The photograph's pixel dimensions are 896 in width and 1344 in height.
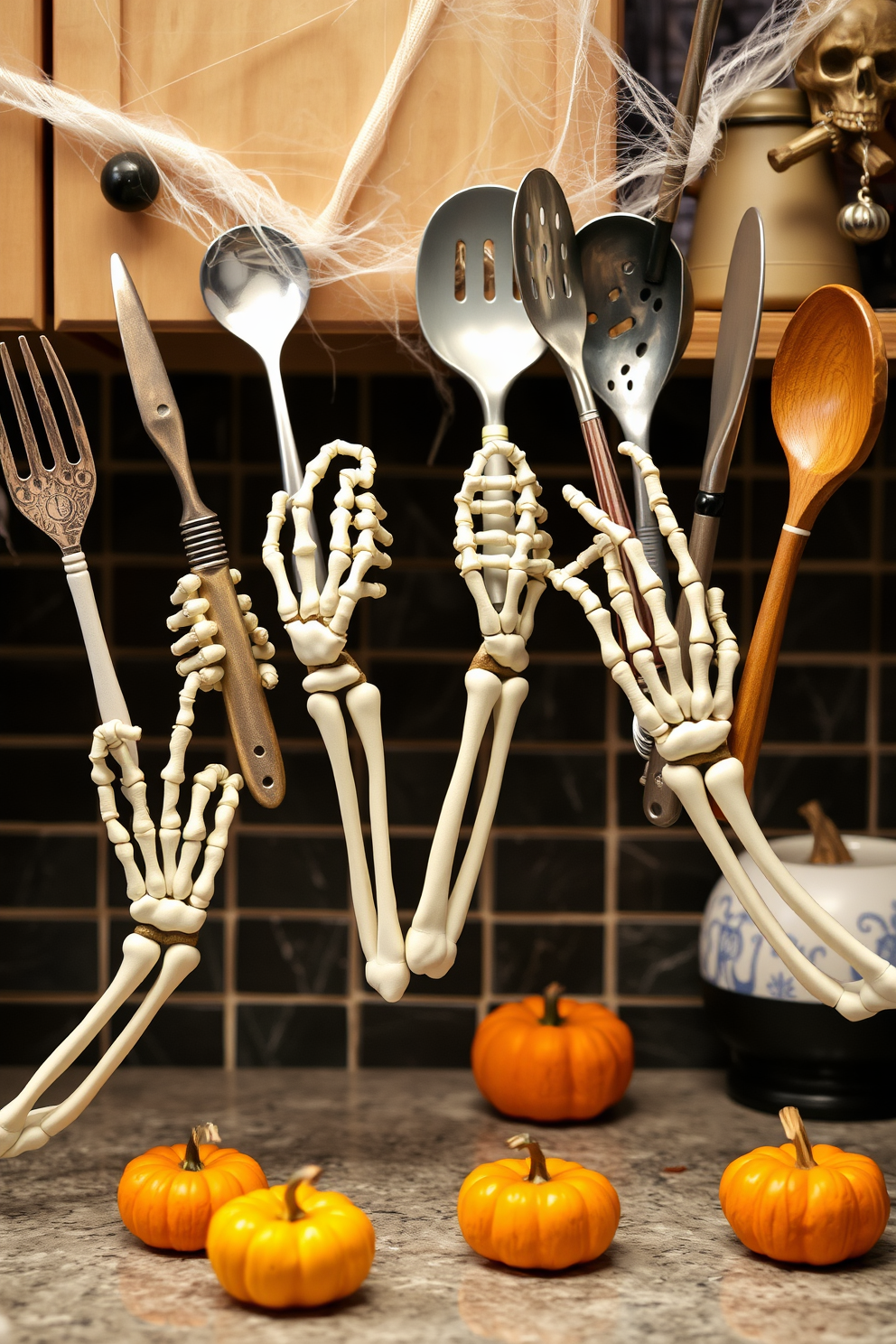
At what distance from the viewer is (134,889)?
2.45 ft

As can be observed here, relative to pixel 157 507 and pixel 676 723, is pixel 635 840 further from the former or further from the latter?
pixel 157 507

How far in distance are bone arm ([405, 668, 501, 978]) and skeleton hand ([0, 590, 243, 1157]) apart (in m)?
0.14

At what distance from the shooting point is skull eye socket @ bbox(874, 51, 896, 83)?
79cm

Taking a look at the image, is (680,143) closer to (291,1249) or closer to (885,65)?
(885,65)

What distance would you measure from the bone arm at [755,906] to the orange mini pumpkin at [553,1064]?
1.01 feet

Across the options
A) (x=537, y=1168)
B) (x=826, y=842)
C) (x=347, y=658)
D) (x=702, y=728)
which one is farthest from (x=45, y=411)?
(x=826, y=842)

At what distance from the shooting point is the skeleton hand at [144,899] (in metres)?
0.74

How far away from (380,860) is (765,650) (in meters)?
0.27

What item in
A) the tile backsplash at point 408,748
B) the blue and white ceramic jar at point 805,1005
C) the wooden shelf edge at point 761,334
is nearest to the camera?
the wooden shelf edge at point 761,334

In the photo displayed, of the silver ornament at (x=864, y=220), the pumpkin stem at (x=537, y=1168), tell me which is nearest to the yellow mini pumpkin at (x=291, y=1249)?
the pumpkin stem at (x=537, y=1168)

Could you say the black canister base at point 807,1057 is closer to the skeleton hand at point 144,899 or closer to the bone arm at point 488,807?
the bone arm at point 488,807

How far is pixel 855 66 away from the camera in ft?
2.59

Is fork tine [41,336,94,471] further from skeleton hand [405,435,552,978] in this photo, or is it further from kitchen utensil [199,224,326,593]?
skeleton hand [405,435,552,978]

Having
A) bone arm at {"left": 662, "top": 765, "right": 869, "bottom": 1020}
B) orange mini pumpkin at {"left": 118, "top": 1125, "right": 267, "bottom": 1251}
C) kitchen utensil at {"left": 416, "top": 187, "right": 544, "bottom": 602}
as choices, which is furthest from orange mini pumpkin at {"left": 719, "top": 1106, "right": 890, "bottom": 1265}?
kitchen utensil at {"left": 416, "top": 187, "right": 544, "bottom": 602}
